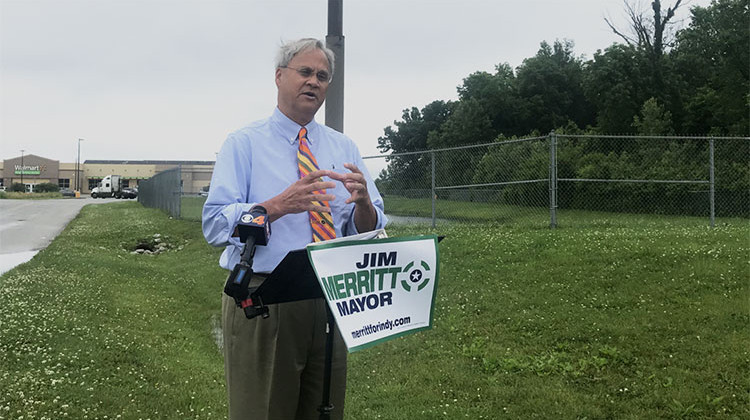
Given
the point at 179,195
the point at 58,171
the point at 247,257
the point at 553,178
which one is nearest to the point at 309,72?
the point at 247,257

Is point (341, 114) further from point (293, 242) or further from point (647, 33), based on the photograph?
point (647, 33)

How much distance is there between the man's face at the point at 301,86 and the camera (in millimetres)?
2371

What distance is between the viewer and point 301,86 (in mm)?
2387

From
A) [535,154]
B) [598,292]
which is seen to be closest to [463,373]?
[598,292]

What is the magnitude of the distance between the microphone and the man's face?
1.98 feet

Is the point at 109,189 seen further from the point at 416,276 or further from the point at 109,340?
the point at 416,276

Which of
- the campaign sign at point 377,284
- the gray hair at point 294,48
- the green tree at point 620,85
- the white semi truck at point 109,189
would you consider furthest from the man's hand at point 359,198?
the white semi truck at point 109,189

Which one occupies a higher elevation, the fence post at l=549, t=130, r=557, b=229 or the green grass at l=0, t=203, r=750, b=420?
the fence post at l=549, t=130, r=557, b=229

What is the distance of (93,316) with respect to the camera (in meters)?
7.04

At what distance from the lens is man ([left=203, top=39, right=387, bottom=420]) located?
7.47ft

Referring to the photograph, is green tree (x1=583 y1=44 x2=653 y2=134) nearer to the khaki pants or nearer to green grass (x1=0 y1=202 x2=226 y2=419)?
green grass (x1=0 y1=202 x2=226 y2=419)

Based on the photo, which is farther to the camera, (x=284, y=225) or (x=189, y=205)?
(x=189, y=205)

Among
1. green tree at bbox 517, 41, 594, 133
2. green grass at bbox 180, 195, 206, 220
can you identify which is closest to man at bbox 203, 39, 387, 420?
green grass at bbox 180, 195, 206, 220

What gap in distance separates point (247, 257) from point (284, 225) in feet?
1.24
